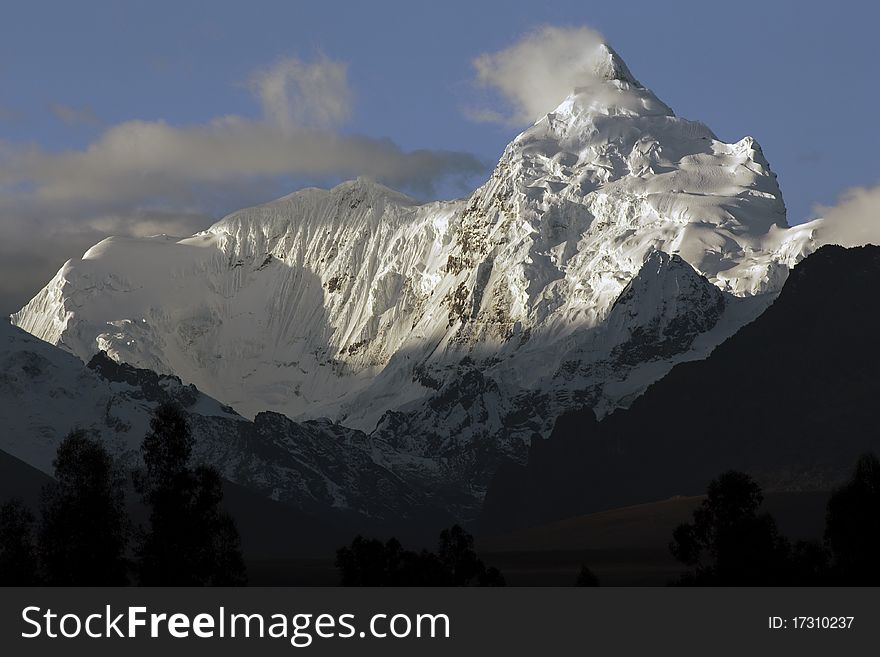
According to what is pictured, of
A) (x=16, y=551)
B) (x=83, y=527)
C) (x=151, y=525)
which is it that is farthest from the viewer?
(x=16, y=551)

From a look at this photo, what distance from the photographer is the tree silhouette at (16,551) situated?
138m

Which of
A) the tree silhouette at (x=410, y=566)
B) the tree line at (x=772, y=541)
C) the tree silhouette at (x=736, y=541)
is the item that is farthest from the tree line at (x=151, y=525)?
the tree line at (x=772, y=541)

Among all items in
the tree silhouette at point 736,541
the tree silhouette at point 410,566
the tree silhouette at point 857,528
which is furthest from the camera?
the tree silhouette at point 410,566

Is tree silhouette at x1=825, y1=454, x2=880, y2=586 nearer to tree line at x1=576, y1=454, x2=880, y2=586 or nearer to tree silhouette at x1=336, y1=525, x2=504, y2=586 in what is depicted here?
tree line at x1=576, y1=454, x2=880, y2=586

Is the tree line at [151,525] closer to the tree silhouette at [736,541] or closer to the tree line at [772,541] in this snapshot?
the tree silhouette at [736,541]

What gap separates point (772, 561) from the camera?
14438 cm

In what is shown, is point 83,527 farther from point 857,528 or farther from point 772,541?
point 857,528

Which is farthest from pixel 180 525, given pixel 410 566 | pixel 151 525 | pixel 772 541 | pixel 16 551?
pixel 772 541

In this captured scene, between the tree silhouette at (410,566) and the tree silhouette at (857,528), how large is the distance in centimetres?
3442

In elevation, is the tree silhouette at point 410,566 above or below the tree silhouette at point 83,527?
above

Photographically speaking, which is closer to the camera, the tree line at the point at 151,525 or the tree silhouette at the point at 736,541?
the tree line at the point at 151,525

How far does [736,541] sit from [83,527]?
4799 cm

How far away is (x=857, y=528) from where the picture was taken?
476 ft
